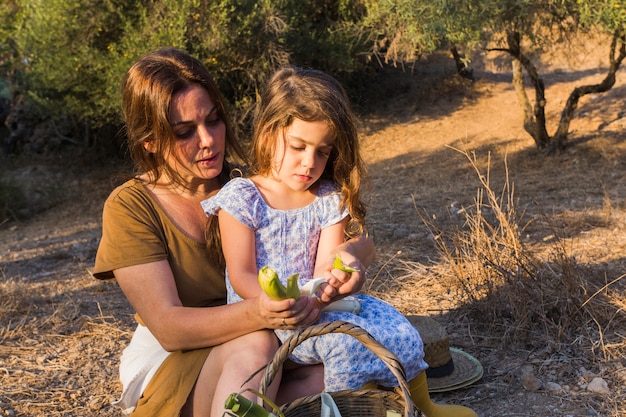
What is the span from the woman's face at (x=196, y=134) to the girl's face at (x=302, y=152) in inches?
7.8

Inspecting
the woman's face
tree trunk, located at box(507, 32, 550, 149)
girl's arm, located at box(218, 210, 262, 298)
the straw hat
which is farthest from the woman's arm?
tree trunk, located at box(507, 32, 550, 149)

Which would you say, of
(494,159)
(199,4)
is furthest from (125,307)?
(494,159)

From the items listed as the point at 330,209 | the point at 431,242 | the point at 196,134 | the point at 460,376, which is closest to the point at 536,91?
the point at 431,242

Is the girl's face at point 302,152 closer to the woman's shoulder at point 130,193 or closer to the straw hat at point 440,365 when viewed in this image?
the woman's shoulder at point 130,193

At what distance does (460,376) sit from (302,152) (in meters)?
1.36

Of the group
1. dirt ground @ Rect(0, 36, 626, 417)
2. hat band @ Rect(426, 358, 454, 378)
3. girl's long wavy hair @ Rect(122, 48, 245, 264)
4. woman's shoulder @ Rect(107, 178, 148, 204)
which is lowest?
dirt ground @ Rect(0, 36, 626, 417)

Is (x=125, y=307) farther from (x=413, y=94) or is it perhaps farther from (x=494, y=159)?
(x=413, y=94)

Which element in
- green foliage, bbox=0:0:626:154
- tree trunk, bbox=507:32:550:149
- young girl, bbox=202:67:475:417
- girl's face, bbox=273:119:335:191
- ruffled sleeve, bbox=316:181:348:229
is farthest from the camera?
green foliage, bbox=0:0:626:154

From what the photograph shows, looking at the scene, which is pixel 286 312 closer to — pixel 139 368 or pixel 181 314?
pixel 181 314

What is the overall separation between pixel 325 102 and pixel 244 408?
3.14 feet

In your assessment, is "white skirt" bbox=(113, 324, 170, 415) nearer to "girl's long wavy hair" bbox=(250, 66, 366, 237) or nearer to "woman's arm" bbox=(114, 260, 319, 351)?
"woman's arm" bbox=(114, 260, 319, 351)

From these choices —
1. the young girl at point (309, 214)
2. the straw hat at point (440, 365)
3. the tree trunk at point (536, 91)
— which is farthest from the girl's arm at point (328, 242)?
the tree trunk at point (536, 91)

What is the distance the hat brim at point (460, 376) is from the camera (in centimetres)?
297

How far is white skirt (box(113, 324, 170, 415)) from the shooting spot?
7.56 ft
